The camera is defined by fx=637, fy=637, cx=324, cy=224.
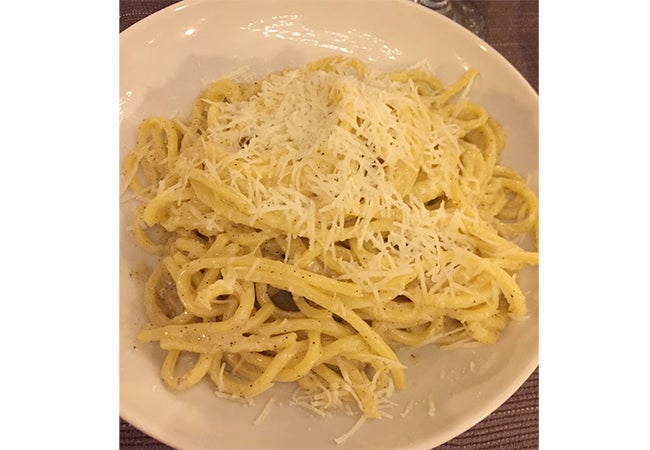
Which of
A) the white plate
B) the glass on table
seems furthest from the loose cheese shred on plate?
the glass on table

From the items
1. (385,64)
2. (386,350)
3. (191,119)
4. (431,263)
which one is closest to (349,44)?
(385,64)

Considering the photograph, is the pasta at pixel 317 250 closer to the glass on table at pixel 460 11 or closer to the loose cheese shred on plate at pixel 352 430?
the loose cheese shred on plate at pixel 352 430

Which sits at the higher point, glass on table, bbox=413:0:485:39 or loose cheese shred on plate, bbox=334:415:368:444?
glass on table, bbox=413:0:485:39

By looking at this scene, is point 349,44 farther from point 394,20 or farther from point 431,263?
point 431,263

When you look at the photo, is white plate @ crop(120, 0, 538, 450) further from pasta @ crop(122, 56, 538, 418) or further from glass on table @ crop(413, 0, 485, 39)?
glass on table @ crop(413, 0, 485, 39)

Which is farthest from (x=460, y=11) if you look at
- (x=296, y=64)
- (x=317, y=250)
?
(x=317, y=250)

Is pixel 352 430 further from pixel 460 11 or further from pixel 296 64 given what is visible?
pixel 460 11
